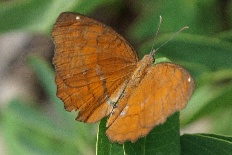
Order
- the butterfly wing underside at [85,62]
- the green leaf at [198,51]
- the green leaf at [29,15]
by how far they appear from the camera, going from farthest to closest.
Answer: the green leaf at [29,15] → the green leaf at [198,51] → the butterfly wing underside at [85,62]

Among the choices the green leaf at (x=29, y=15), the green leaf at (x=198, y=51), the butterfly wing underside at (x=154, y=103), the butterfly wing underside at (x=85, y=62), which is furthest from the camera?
the green leaf at (x=29, y=15)

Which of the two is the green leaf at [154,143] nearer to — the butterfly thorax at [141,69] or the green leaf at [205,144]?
the green leaf at [205,144]

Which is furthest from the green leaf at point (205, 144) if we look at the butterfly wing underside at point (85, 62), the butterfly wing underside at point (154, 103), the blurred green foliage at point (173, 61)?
the butterfly wing underside at point (85, 62)

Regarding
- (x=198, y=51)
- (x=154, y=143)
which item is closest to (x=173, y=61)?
(x=198, y=51)

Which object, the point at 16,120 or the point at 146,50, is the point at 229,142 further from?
the point at 16,120

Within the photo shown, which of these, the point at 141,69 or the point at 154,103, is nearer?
the point at 154,103

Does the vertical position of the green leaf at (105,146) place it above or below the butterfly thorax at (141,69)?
below

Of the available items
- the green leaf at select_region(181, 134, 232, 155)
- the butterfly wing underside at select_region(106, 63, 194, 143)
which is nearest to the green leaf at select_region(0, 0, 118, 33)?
the butterfly wing underside at select_region(106, 63, 194, 143)

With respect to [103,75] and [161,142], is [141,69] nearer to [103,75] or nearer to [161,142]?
[103,75]
